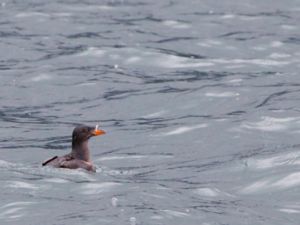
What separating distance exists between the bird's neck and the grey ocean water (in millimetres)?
297

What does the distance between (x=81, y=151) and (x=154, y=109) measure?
4487 mm

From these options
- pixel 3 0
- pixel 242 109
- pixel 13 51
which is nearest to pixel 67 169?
pixel 242 109

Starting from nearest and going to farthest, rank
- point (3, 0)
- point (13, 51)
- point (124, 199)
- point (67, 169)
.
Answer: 1. point (124, 199)
2. point (67, 169)
3. point (13, 51)
4. point (3, 0)

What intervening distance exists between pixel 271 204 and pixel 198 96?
7649 millimetres

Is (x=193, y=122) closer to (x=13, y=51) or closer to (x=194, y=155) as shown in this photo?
(x=194, y=155)

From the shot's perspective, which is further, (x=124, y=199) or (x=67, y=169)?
(x=67, y=169)

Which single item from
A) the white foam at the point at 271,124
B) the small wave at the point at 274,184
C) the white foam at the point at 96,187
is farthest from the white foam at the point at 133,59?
the white foam at the point at 96,187

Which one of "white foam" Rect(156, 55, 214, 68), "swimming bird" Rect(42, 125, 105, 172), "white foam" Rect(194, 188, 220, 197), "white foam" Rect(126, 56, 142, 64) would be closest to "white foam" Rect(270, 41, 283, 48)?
"white foam" Rect(156, 55, 214, 68)

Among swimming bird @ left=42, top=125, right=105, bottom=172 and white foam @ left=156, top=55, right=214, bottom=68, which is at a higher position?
swimming bird @ left=42, top=125, right=105, bottom=172

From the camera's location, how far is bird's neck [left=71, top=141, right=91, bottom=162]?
58.4ft

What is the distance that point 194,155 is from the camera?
1902 centimetres

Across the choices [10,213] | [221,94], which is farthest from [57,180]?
[221,94]

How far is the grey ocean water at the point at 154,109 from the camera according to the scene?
15.1 metres

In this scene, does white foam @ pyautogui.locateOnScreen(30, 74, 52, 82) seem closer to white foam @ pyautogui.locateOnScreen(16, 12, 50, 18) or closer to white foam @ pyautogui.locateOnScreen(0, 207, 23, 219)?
white foam @ pyautogui.locateOnScreen(16, 12, 50, 18)
